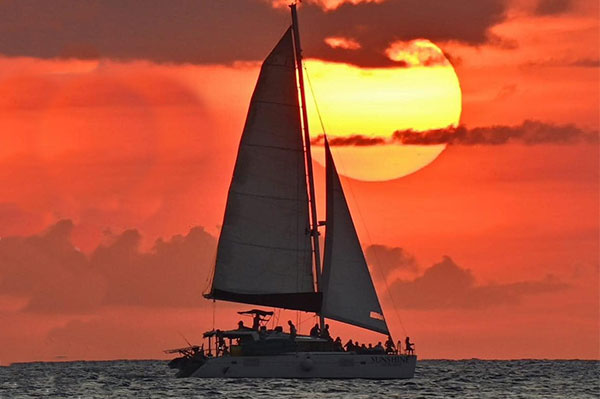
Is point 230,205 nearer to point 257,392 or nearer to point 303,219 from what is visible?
point 303,219

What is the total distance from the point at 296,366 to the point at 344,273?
685 cm

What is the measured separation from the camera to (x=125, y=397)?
89.9 meters

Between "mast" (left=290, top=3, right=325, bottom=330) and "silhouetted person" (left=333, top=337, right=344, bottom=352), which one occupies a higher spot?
"mast" (left=290, top=3, right=325, bottom=330)

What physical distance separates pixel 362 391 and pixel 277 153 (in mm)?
16196

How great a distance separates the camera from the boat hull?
9238 cm

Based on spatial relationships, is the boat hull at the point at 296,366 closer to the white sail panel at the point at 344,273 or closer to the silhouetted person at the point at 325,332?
the silhouetted person at the point at 325,332

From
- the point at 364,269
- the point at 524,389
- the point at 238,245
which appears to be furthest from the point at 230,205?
the point at 524,389

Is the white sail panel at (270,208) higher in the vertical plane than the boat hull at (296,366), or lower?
higher

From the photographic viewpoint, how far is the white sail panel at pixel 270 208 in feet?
308

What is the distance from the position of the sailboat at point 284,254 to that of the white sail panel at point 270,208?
0.21 feet

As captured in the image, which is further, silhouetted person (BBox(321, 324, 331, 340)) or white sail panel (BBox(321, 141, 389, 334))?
silhouetted person (BBox(321, 324, 331, 340))

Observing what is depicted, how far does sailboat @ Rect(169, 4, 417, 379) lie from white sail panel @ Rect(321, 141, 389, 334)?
6cm

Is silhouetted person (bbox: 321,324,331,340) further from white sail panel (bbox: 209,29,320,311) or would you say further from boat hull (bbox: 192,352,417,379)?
boat hull (bbox: 192,352,417,379)

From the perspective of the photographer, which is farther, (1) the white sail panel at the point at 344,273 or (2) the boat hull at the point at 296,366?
(1) the white sail panel at the point at 344,273
